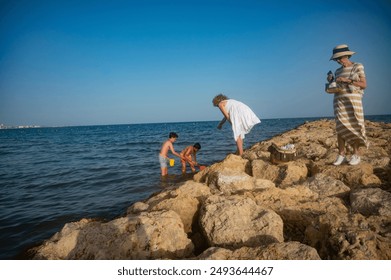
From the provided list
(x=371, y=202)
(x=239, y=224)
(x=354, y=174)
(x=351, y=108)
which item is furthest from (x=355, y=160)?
(x=239, y=224)

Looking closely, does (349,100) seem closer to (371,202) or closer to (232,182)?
(371,202)

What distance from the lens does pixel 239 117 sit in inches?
197

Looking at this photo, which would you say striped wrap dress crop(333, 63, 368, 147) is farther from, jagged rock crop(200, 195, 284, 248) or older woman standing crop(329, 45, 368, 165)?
jagged rock crop(200, 195, 284, 248)

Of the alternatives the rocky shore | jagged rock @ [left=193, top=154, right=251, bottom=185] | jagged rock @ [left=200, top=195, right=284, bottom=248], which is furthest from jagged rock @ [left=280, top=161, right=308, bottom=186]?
jagged rock @ [left=200, top=195, right=284, bottom=248]

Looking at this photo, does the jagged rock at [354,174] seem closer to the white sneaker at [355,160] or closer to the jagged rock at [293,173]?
the white sneaker at [355,160]

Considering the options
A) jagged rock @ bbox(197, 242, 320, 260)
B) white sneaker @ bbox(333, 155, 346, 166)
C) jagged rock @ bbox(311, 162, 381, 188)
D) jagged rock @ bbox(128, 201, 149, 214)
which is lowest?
jagged rock @ bbox(128, 201, 149, 214)

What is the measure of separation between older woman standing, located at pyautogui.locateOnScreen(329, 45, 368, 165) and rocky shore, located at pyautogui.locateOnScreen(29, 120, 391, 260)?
476 mm

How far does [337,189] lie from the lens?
2.88m

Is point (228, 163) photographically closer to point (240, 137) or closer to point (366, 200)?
point (240, 137)

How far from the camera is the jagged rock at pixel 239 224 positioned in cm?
208

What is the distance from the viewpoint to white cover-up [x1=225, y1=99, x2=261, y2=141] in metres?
4.98

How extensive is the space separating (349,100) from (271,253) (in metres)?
2.95

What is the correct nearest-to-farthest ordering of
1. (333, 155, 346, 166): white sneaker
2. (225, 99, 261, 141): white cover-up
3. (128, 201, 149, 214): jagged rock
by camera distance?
(128, 201, 149, 214): jagged rock < (333, 155, 346, 166): white sneaker < (225, 99, 261, 141): white cover-up
